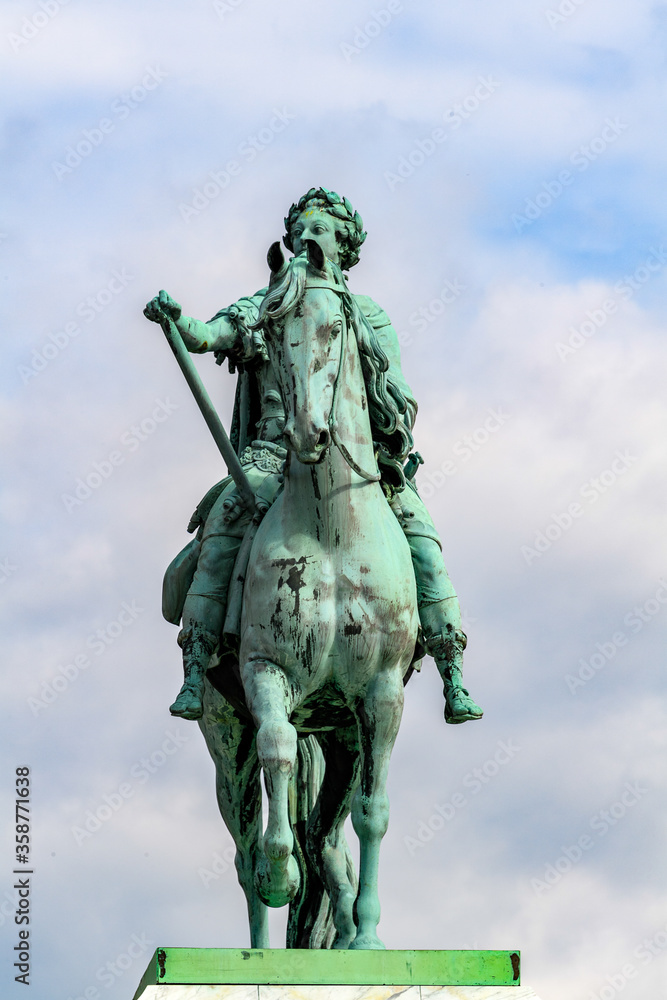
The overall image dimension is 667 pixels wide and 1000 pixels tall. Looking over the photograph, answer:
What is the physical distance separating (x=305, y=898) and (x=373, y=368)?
12.1 ft

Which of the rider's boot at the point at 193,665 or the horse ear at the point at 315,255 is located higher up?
the horse ear at the point at 315,255

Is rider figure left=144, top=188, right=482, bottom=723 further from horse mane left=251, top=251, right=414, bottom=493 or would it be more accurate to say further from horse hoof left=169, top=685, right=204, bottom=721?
horse mane left=251, top=251, right=414, bottom=493

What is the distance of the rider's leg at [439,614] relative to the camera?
1459 centimetres

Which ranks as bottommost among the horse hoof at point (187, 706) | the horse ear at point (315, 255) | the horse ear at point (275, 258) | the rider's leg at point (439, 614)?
the horse hoof at point (187, 706)

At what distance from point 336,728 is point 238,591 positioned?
111 cm

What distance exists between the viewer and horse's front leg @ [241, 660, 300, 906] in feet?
44.6

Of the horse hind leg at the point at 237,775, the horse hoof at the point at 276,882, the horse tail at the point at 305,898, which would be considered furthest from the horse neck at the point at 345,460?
the horse tail at the point at 305,898

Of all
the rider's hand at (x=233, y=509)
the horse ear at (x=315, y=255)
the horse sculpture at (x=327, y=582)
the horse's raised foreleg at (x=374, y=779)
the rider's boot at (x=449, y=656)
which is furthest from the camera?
the rider's hand at (x=233, y=509)

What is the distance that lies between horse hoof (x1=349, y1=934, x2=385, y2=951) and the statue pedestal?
412mm

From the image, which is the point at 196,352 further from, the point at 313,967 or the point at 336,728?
the point at 313,967

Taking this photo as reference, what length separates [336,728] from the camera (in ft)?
49.3

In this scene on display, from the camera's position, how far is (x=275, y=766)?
44.7 ft

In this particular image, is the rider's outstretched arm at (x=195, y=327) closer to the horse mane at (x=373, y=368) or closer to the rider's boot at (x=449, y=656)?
the horse mane at (x=373, y=368)

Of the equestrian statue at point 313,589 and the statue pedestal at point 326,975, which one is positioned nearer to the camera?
the statue pedestal at point 326,975
